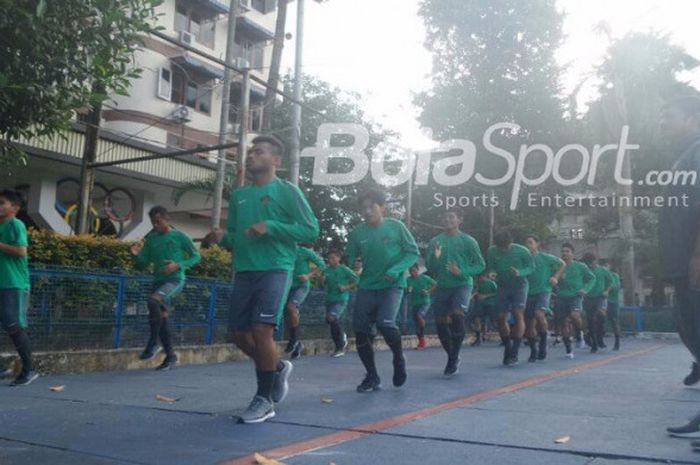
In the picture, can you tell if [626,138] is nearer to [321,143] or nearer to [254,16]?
[321,143]

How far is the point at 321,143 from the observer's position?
25766 mm

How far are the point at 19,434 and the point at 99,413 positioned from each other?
2.78 ft

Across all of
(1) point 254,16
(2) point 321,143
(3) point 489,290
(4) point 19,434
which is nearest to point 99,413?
(4) point 19,434

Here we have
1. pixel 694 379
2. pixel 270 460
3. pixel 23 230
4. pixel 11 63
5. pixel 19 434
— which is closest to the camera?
pixel 270 460

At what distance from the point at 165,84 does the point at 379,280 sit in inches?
837

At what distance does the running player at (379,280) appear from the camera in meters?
6.70

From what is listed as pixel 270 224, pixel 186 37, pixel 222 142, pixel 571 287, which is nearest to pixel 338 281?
pixel 571 287

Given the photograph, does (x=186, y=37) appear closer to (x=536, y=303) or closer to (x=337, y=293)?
(x=337, y=293)

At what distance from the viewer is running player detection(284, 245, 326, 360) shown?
37.6 feet

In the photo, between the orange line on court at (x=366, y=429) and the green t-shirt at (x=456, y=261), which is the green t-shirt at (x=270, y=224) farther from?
the green t-shirt at (x=456, y=261)

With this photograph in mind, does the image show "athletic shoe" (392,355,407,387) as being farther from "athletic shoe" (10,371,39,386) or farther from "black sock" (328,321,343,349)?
"black sock" (328,321,343,349)

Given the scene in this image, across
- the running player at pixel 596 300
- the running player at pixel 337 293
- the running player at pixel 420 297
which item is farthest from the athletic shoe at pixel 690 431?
the running player at pixel 420 297

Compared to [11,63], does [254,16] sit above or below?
above

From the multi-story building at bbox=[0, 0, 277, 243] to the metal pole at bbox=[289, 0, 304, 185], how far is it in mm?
1799
